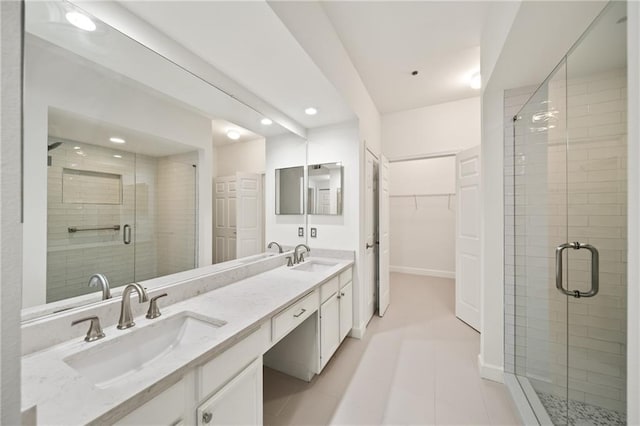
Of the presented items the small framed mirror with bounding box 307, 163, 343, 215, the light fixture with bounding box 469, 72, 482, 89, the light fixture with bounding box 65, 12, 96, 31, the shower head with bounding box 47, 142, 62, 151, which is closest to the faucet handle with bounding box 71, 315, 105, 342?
the shower head with bounding box 47, 142, 62, 151

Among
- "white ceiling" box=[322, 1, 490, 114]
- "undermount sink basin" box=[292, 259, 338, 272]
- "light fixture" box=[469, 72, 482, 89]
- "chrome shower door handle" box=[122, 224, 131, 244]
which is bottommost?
"undermount sink basin" box=[292, 259, 338, 272]

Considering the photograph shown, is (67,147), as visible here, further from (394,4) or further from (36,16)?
(394,4)

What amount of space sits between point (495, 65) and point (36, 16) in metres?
2.40

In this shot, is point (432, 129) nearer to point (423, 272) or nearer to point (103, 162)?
point (423, 272)

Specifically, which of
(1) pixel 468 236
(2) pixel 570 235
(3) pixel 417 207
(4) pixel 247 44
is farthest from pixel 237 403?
(3) pixel 417 207

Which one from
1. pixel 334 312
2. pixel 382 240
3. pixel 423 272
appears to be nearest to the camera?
pixel 334 312

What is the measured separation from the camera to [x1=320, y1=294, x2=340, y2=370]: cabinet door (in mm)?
1853

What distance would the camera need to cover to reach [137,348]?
103 centimetres

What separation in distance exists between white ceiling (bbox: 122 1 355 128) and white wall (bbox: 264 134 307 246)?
400mm

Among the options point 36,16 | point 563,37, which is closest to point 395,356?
point 563,37

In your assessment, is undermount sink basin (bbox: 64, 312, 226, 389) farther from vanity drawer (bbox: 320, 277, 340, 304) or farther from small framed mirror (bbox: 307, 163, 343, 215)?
small framed mirror (bbox: 307, 163, 343, 215)

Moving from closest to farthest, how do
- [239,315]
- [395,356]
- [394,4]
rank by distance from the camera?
1. [239,315]
2. [394,4]
3. [395,356]

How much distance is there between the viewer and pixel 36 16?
93cm

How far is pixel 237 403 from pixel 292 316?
0.51 m
